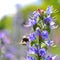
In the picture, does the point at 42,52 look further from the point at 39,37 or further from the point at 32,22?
the point at 32,22

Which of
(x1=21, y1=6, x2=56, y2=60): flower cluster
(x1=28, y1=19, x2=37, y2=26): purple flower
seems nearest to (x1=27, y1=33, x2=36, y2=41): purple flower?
(x1=21, y1=6, x2=56, y2=60): flower cluster

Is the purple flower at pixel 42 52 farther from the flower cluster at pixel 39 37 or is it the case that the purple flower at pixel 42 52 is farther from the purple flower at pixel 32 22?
the purple flower at pixel 32 22

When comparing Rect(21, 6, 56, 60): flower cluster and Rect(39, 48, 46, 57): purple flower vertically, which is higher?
Rect(21, 6, 56, 60): flower cluster

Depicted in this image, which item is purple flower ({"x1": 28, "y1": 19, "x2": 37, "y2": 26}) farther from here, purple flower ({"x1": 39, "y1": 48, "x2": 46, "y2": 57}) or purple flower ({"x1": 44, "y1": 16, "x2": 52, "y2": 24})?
purple flower ({"x1": 39, "y1": 48, "x2": 46, "y2": 57})

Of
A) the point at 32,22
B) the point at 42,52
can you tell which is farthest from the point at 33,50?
the point at 32,22

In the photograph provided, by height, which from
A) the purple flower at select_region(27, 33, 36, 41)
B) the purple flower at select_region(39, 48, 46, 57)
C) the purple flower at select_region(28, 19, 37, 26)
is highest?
the purple flower at select_region(28, 19, 37, 26)

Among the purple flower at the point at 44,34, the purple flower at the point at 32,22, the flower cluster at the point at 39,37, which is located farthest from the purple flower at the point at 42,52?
the purple flower at the point at 32,22

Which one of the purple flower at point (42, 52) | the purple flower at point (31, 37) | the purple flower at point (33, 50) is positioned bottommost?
the purple flower at point (42, 52)

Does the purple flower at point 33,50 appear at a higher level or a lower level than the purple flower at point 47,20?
lower
